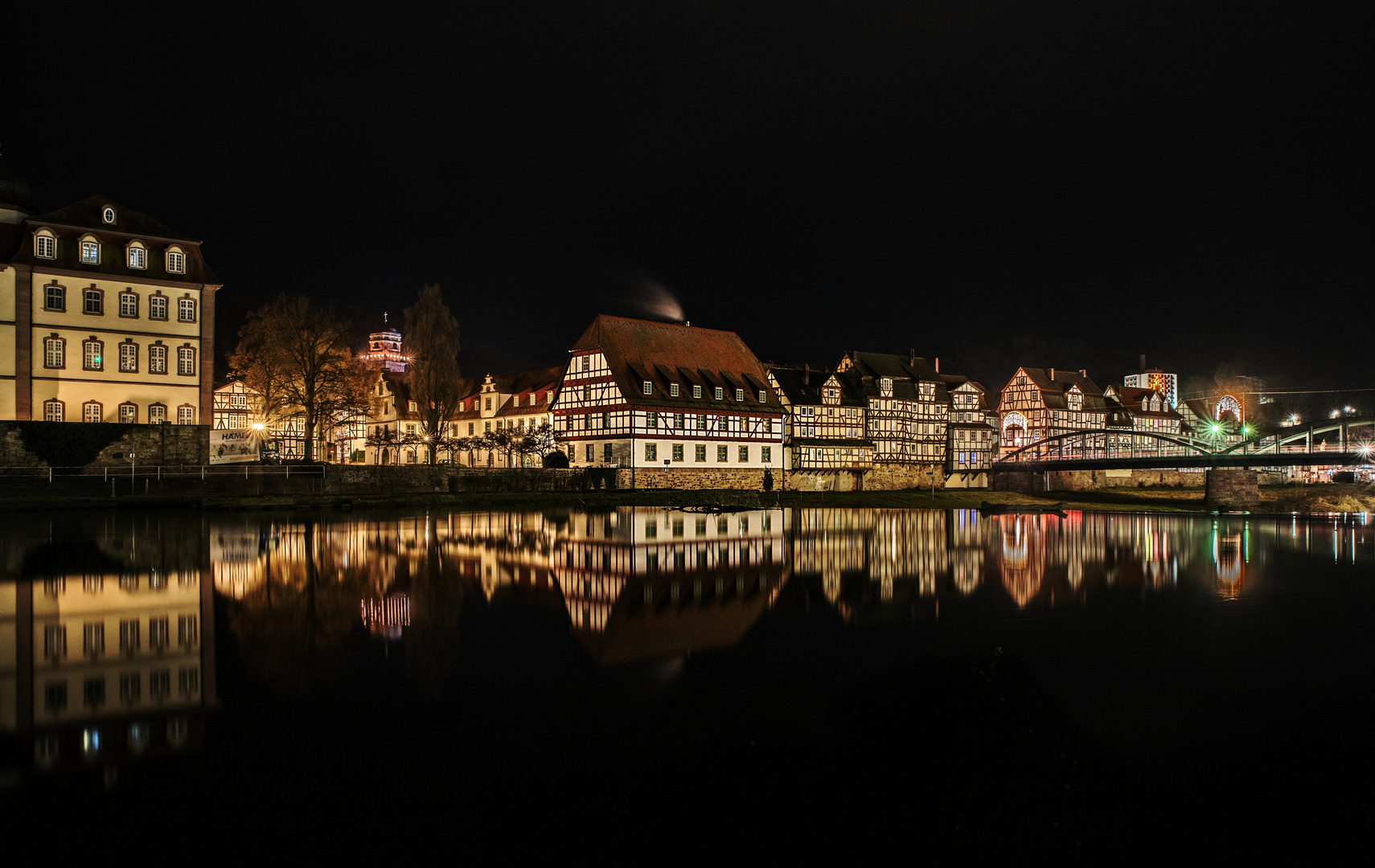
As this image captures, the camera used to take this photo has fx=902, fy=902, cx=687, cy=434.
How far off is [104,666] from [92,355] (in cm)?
4062

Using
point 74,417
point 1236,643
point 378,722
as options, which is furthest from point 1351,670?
point 74,417

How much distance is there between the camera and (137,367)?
145ft

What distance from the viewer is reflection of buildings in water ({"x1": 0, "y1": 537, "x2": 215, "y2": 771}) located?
7.29m

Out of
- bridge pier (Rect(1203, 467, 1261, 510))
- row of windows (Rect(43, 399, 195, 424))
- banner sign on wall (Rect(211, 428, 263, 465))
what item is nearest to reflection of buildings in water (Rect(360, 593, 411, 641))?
row of windows (Rect(43, 399, 195, 424))

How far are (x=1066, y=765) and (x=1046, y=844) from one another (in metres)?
1.49

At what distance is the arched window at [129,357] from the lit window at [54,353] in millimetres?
2254

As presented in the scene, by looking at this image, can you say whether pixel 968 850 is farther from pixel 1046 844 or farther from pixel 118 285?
pixel 118 285

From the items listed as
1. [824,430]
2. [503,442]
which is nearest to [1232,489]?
[824,430]

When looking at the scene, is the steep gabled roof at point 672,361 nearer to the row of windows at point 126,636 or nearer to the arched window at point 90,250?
the arched window at point 90,250

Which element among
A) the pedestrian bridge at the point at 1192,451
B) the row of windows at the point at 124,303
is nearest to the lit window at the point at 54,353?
the row of windows at the point at 124,303

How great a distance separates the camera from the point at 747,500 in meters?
51.0

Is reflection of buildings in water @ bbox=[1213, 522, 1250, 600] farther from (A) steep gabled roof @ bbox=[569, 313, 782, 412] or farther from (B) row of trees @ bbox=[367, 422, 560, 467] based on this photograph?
(B) row of trees @ bbox=[367, 422, 560, 467]

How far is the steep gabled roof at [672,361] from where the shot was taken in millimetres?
57750

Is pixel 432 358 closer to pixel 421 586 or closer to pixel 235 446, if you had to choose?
pixel 235 446
